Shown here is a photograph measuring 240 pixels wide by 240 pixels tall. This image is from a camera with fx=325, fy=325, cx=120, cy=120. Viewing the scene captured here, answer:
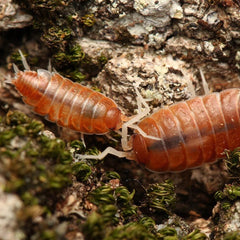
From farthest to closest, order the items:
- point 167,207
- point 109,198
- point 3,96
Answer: point 3,96 → point 167,207 → point 109,198

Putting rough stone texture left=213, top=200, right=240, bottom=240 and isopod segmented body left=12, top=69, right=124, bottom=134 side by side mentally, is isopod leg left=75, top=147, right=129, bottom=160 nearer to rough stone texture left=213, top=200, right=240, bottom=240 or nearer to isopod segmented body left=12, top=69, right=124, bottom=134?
isopod segmented body left=12, top=69, right=124, bottom=134

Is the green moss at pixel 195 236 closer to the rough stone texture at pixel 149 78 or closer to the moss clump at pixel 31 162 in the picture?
the moss clump at pixel 31 162

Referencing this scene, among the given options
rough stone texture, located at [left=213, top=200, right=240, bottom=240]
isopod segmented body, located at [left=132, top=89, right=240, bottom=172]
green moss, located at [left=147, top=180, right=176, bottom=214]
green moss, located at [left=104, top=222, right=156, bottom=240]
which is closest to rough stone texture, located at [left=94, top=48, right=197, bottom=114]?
isopod segmented body, located at [left=132, top=89, right=240, bottom=172]

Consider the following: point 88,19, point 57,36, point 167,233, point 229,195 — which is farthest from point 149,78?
point 167,233

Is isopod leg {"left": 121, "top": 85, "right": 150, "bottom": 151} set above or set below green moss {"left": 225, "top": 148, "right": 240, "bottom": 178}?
above

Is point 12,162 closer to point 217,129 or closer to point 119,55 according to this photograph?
point 119,55

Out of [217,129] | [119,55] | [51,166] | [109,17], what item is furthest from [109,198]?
[109,17]

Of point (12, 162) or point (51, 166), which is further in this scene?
point (51, 166)
